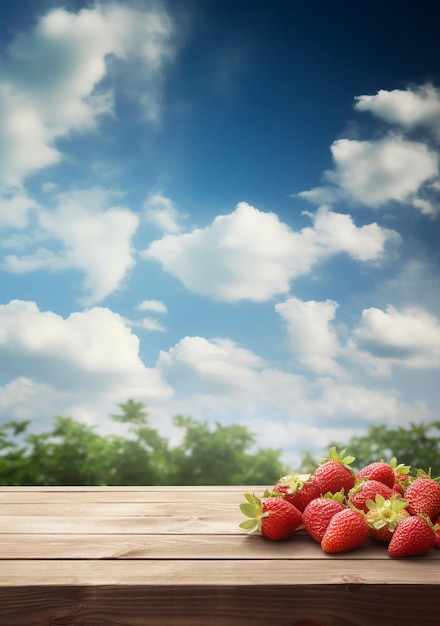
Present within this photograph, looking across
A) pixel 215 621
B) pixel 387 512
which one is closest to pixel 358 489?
pixel 387 512

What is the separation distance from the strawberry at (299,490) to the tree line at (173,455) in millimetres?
2015

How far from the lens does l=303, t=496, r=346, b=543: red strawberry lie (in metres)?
1.52

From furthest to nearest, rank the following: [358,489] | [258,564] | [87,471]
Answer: [87,471], [358,489], [258,564]

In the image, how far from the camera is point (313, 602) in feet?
4.15

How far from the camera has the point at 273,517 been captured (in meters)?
1.55

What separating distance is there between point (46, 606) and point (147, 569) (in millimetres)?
215

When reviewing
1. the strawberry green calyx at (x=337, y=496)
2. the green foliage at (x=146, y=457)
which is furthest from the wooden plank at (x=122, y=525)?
the green foliage at (x=146, y=457)

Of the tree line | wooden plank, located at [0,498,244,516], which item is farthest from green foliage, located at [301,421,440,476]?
wooden plank, located at [0,498,244,516]

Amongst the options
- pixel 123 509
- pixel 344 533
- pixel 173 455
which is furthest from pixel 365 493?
pixel 173 455

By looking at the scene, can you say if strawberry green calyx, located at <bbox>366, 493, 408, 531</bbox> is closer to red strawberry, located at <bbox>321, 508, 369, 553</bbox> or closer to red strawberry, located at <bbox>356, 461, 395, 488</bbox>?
red strawberry, located at <bbox>321, 508, 369, 553</bbox>

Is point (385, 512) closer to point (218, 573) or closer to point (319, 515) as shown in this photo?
point (319, 515)

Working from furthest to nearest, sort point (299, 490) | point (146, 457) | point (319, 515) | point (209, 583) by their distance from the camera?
point (146, 457) < point (299, 490) < point (319, 515) < point (209, 583)

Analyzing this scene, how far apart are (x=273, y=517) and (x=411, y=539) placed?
329 mm

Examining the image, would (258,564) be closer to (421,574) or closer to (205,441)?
(421,574)
